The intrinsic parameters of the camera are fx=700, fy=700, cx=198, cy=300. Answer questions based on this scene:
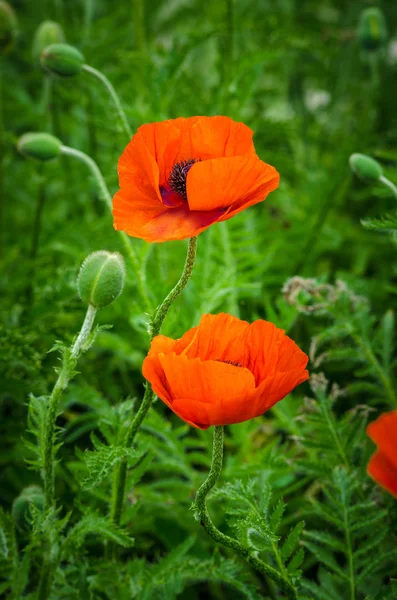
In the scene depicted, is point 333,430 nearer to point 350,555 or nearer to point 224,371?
point 350,555

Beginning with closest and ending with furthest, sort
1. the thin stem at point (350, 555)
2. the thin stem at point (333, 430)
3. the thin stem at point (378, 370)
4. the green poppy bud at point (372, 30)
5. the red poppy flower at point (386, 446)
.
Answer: the red poppy flower at point (386, 446), the thin stem at point (350, 555), the thin stem at point (333, 430), the thin stem at point (378, 370), the green poppy bud at point (372, 30)

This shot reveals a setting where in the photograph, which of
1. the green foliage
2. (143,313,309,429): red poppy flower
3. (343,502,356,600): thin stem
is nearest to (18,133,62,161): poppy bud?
the green foliage

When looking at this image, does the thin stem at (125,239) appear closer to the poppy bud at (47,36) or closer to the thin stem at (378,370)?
the thin stem at (378,370)

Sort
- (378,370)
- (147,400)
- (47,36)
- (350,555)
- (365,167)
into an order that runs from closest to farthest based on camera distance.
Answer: (147,400), (350,555), (365,167), (378,370), (47,36)

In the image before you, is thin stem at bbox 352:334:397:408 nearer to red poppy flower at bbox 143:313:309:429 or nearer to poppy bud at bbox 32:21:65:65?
red poppy flower at bbox 143:313:309:429

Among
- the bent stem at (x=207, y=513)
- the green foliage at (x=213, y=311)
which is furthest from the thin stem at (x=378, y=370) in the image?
the bent stem at (x=207, y=513)

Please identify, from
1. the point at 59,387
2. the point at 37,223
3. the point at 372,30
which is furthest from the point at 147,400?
the point at 372,30
